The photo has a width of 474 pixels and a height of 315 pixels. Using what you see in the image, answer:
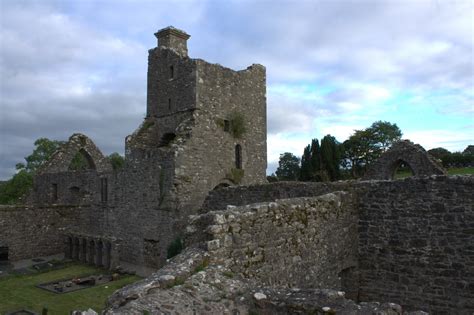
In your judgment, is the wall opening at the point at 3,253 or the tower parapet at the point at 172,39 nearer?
the wall opening at the point at 3,253

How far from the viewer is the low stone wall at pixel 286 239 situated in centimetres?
636

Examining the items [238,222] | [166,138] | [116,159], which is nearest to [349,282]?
[238,222]

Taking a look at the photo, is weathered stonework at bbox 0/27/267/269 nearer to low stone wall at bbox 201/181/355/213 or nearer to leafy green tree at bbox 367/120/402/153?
low stone wall at bbox 201/181/355/213

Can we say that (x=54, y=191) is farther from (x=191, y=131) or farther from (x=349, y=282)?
(x=349, y=282)

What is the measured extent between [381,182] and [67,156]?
22.2 meters

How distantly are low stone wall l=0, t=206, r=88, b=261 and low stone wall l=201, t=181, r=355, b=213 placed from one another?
10271mm

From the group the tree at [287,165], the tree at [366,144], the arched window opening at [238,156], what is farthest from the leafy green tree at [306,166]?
the arched window opening at [238,156]

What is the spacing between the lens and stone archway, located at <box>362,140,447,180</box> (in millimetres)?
15414

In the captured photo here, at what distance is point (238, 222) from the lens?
6.52 metres

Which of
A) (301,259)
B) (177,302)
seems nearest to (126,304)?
(177,302)

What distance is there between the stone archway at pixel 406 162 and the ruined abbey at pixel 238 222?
57 millimetres

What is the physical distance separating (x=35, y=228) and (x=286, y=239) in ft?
54.8

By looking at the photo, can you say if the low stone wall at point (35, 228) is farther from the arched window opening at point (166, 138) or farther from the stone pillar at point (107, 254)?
the arched window opening at point (166, 138)

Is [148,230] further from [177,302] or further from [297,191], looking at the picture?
[177,302]
